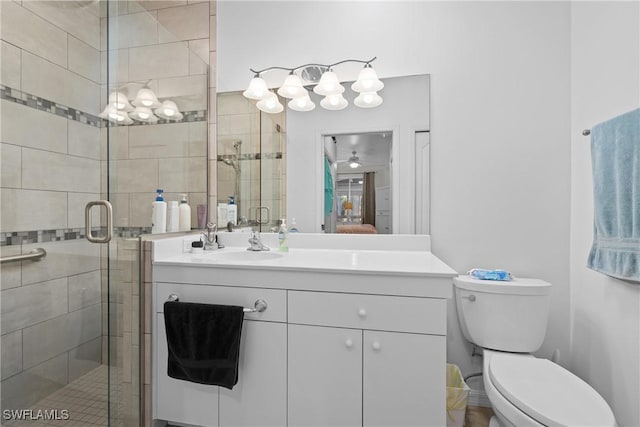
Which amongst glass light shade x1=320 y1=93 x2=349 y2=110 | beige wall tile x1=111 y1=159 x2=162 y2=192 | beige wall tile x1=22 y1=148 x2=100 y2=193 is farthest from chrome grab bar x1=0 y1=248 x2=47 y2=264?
glass light shade x1=320 y1=93 x2=349 y2=110

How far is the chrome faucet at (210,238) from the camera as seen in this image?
5.71ft

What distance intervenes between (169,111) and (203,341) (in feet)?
4.13

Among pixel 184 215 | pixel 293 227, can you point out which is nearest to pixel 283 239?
pixel 293 227

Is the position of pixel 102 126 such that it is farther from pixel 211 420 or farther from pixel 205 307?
pixel 211 420

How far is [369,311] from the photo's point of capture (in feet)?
3.96

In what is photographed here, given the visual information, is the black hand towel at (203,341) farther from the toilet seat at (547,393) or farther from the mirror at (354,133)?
the toilet seat at (547,393)

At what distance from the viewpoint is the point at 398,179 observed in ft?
5.67

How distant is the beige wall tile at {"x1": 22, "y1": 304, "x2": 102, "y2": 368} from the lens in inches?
45.4

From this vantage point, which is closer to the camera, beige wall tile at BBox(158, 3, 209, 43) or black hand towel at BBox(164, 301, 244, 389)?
black hand towel at BBox(164, 301, 244, 389)

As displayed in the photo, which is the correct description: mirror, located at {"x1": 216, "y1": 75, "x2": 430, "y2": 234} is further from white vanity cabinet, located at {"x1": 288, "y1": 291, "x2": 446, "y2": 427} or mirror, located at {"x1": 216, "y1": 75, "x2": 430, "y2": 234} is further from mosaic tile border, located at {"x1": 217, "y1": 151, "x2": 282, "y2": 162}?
white vanity cabinet, located at {"x1": 288, "y1": 291, "x2": 446, "y2": 427}

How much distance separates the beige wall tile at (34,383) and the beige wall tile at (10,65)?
41.2 inches

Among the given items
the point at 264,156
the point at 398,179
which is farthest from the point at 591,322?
the point at 264,156

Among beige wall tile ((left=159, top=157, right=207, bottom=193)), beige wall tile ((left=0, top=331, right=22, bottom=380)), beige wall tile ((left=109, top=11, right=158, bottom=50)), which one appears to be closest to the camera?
beige wall tile ((left=0, top=331, right=22, bottom=380))

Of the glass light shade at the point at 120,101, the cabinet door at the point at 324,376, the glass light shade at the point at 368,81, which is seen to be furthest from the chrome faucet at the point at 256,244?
the glass light shade at the point at 368,81
